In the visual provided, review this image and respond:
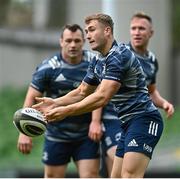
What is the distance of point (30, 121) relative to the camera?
325 inches

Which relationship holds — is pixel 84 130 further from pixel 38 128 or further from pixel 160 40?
pixel 160 40

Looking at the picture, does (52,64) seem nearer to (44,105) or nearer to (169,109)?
(169,109)

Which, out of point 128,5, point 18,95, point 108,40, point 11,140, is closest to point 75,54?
point 108,40

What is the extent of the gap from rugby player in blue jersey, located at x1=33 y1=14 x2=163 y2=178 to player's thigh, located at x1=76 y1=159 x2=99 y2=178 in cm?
150

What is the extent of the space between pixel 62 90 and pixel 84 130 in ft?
1.97

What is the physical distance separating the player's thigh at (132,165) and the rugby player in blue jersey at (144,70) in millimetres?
1765

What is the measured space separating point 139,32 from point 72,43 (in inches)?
33.5

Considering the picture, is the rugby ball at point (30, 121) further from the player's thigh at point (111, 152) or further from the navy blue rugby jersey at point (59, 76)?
the player's thigh at point (111, 152)

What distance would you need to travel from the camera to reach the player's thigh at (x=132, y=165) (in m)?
8.15

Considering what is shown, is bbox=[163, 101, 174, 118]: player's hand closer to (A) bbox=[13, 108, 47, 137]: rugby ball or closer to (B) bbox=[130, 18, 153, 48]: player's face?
(B) bbox=[130, 18, 153, 48]: player's face

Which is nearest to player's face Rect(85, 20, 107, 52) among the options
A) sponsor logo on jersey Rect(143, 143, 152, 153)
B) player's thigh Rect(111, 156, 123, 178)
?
sponsor logo on jersey Rect(143, 143, 152, 153)

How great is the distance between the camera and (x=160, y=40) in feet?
95.5

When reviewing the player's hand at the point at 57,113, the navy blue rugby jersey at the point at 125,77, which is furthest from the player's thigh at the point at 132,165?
the player's hand at the point at 57,113

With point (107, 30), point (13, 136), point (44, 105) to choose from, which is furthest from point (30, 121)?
point (13, 136)
